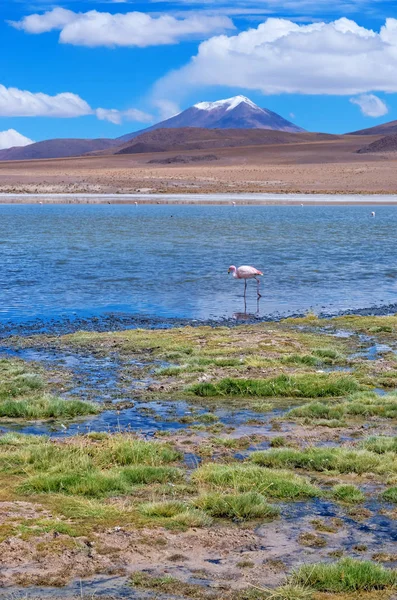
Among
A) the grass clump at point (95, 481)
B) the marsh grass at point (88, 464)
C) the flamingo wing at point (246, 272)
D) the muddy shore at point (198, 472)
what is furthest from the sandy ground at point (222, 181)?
the grass clump at point (95, 481)

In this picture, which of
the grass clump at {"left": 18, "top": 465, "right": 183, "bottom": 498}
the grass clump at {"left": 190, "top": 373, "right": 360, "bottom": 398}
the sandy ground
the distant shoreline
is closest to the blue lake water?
the grass clump at {"left": 190, "top": 373, "right": 360, "bottom": 398}

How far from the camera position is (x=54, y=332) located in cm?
1705

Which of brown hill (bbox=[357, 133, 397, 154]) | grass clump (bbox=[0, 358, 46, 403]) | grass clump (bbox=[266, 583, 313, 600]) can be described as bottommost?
grass clump (bbox=[266, 583, 313, 600])

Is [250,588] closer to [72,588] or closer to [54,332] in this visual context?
[72,588]

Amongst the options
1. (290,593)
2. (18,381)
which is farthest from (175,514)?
(18,381)

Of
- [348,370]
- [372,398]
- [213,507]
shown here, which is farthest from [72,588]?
[348,370]

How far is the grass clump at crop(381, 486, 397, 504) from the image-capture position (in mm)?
7172

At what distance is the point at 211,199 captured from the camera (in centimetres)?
8094

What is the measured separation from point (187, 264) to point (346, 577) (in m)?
24.8

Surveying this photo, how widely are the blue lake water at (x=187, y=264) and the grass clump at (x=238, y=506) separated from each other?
12.5 metres

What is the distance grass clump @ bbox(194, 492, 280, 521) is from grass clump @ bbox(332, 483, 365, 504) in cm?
68

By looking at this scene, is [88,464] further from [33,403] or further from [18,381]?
[18,381]

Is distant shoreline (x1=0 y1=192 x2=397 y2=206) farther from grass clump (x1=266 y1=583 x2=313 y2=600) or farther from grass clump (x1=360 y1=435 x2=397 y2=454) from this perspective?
grass clump (x1=266 y1=583 x2=313 y2=600)

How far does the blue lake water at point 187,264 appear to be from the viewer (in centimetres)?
2139
